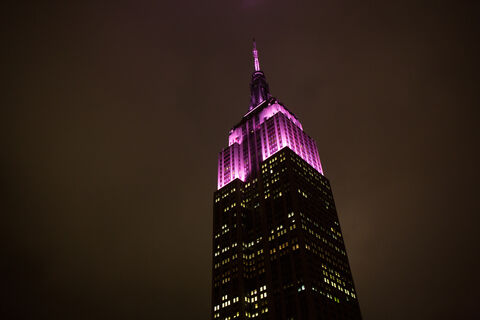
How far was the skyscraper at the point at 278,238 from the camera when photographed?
431 feet

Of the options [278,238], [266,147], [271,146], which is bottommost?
[278,238]

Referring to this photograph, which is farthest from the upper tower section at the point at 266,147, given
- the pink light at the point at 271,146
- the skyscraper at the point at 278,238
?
the skyscraper at the point at 278,238

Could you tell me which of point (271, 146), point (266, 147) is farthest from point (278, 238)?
point (266, 147)

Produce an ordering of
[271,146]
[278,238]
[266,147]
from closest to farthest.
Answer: [278,238] < [271,146] < [266,147]

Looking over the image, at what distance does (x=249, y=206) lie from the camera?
170750 millimetres

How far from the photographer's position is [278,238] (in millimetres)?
147625

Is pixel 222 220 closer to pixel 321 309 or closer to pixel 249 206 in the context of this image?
pixel 249 206

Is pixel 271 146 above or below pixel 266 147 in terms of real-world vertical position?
below

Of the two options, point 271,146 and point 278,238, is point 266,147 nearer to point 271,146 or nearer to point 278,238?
point 271,146

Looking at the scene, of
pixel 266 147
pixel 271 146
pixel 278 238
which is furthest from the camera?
pixel 266 147

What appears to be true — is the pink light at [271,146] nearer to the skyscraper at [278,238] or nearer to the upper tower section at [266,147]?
the upper tower section at [266,147]

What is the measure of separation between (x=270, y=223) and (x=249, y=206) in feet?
61.1

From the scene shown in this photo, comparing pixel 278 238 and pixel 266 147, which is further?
pixel 266 147

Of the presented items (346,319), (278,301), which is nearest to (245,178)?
(278,301)
